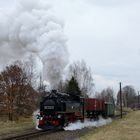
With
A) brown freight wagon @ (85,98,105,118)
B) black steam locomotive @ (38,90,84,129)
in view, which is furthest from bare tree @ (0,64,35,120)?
black steam locomotive @ (38,90,84,129)

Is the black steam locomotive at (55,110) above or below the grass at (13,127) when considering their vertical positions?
above

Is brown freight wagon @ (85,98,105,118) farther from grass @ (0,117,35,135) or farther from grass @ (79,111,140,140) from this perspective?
grass @ (79,111,140,140)

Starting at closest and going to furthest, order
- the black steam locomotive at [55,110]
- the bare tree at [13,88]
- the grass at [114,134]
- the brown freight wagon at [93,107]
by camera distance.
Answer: the grass at [114,134] → the black steam locomotive at [55,110] → the brown freight wagon at [93,107] → the bare tree at [13,88]

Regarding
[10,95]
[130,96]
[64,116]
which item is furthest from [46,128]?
[130,96]

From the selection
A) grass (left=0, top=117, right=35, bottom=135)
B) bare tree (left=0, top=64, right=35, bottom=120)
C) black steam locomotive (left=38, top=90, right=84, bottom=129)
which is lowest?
grass (left=0, top=117, right=35, bottom=135)

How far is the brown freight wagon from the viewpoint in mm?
39406

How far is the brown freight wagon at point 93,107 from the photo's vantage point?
129 ft

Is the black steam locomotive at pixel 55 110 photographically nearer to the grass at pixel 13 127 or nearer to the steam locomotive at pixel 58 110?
the steam locomotive at pixel 58 110

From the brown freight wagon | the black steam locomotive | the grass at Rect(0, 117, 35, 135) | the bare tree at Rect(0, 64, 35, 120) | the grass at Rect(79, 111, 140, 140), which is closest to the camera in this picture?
the grass at Rect(79, 111, 140, 140)

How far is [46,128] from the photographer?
3033 centimetres

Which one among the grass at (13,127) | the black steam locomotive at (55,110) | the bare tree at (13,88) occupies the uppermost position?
the bare tree at (13,88)

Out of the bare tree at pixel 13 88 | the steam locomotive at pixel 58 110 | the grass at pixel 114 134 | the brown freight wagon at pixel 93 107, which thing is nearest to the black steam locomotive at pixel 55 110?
the steam locomotive at pixel 58 110

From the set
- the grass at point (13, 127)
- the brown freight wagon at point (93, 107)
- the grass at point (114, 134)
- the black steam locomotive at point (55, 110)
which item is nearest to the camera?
the grass at point (114, 134)

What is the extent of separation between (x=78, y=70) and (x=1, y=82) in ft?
202
